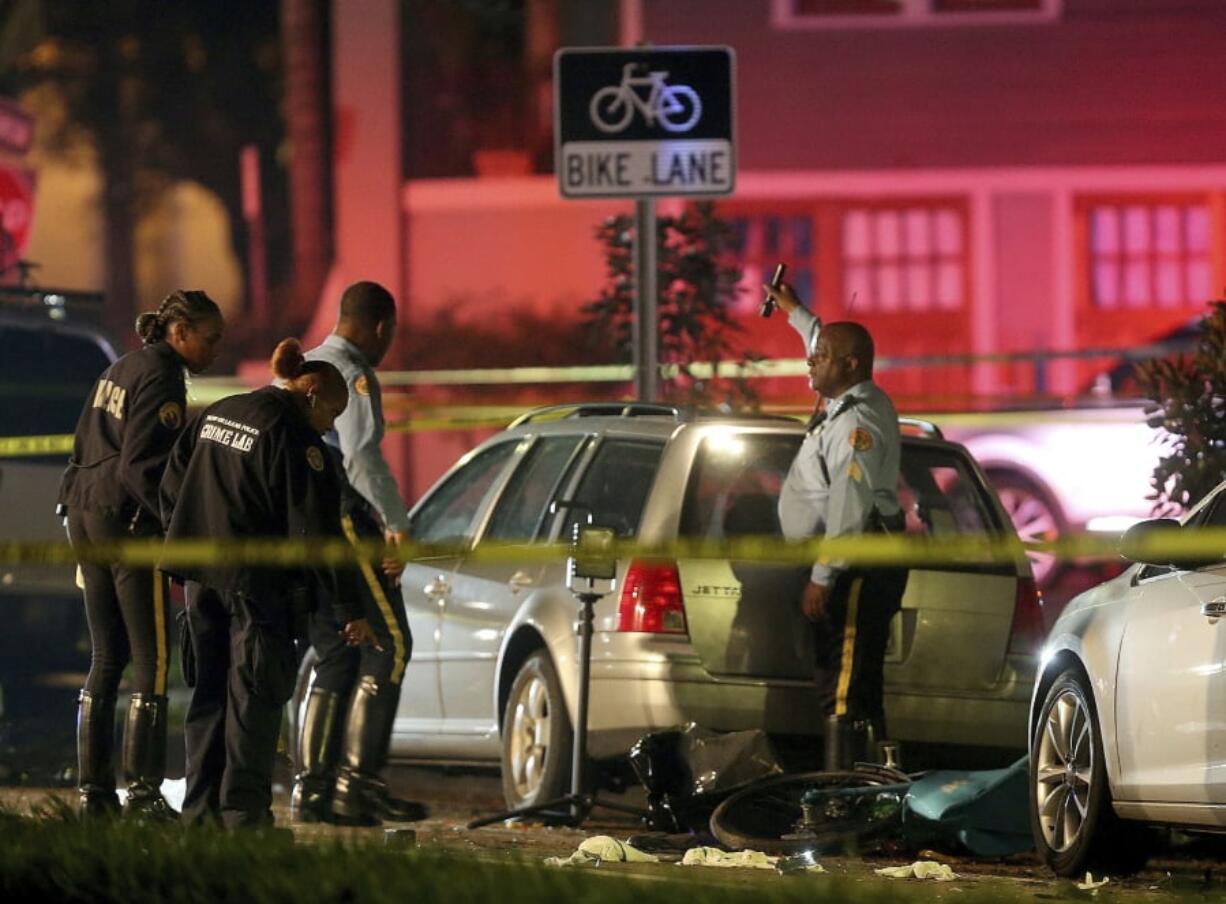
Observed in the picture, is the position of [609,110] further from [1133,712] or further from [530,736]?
[1133,712]

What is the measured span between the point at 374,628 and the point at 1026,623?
2.23 metres

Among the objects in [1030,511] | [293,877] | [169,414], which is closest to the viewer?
[293,877]

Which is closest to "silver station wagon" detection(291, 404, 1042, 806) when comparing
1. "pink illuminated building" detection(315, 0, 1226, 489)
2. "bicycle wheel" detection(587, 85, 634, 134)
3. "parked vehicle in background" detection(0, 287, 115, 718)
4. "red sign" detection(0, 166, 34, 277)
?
"bicycle wheel" detection(587, 85, 634, 134)

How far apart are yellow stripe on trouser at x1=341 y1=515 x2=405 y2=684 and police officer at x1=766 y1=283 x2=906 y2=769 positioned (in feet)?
4.46

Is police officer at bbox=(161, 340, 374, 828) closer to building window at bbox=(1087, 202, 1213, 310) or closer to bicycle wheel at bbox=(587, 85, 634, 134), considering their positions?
bicycle wheel at bbox=(587, 85, 634, 134)

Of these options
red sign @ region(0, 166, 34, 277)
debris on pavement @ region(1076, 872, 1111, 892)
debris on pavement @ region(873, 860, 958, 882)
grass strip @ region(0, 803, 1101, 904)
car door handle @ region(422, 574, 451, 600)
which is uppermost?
red sign @ region(0, 166, 34, 277)

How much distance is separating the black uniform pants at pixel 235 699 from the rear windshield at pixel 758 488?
1.83 m

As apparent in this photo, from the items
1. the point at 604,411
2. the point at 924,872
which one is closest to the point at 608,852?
the point at 924,872

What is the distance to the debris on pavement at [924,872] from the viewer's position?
9.30 meters

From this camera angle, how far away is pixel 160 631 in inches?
409

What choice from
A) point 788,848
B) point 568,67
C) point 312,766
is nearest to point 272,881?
point 788,848

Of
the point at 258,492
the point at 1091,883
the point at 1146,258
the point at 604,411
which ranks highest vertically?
the point at 1146,258

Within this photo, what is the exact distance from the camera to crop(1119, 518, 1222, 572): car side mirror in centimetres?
878

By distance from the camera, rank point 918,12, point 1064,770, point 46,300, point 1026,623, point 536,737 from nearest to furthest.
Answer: point 1064,770 < point 1026,623 < point 536,737 < point 46,300 < point 918,12
